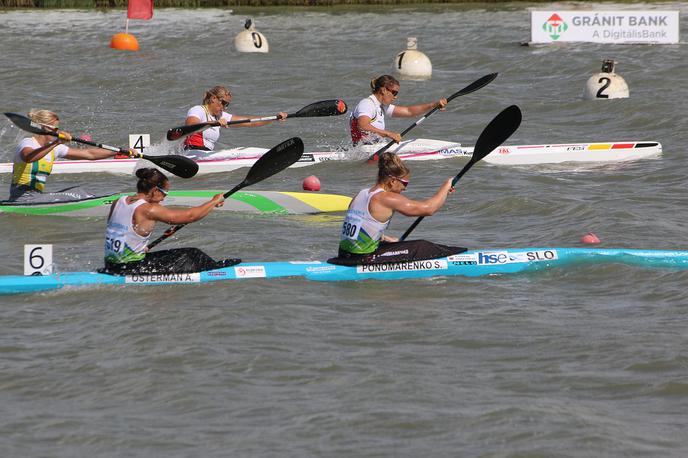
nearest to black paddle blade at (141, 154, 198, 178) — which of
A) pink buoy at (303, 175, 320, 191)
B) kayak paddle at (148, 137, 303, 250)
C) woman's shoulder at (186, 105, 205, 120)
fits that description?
kayak paddle at (148, 137, 303, 250)

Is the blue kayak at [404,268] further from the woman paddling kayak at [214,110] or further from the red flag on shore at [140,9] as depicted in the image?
the red flag on shore at [140,9]

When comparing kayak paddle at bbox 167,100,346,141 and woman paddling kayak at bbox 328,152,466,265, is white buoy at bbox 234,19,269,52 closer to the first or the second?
kayak paddle at bbox 167,100,346,141

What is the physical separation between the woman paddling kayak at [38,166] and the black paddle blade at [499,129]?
4031mm

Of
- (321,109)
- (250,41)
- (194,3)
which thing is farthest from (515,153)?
(194,3)

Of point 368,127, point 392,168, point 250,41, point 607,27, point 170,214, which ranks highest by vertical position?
point 392,168

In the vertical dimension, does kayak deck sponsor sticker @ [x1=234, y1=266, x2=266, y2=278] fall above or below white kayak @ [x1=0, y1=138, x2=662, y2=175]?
above

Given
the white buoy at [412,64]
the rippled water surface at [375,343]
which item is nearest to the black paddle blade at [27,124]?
the rippled water surface at [375,343]

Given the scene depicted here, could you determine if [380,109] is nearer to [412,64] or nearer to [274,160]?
[274,160]

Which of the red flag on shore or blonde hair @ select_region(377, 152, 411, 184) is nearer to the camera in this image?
blonde hair @ select_region(377, 152, 411, 184)

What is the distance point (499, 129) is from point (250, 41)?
1615 centimetres

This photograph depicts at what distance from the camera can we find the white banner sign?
84.9ft

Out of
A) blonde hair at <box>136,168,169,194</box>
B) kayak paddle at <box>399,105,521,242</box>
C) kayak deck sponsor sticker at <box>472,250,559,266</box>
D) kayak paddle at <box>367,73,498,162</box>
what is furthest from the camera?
kayak paddle at <box>367,73,498,162</box>

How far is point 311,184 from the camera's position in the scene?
14.5m

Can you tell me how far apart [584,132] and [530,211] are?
5.63 meters
